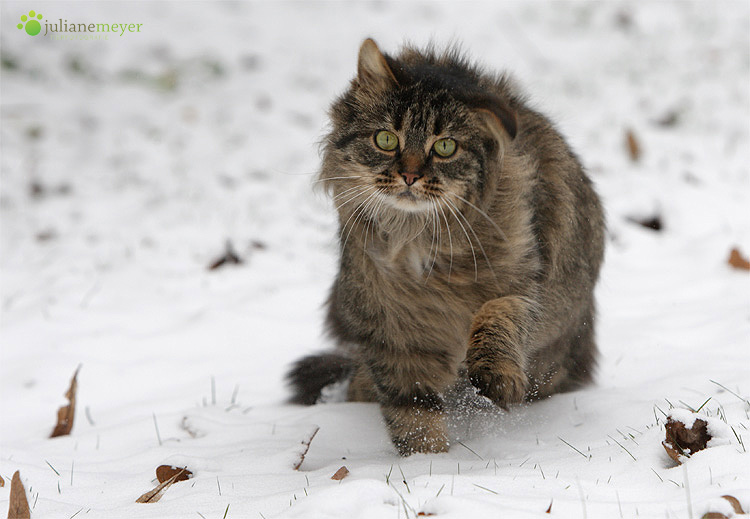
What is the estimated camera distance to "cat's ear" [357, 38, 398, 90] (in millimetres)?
2623

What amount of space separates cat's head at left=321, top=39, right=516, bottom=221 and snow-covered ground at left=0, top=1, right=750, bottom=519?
40 cm

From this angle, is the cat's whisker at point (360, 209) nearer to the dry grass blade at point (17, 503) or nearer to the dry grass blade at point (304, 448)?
the dry grass blade at point (304, 448)

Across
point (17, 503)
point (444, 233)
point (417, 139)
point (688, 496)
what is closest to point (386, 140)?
point (417, 139)

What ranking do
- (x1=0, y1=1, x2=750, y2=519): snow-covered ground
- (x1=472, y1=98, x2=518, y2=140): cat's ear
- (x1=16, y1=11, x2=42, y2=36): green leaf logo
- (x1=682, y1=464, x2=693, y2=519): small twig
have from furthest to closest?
1. (x1=16, y1=11, x2=42, y2=36): green leaf logo
2. (x1=472, y1=98, x2=518, y2=140): cat's ear
3. (x1=0, y1=1, x2=750, y2=519): snow-covered ground
4. (x1=682, y1=464, x2=693, y2=519): small twig

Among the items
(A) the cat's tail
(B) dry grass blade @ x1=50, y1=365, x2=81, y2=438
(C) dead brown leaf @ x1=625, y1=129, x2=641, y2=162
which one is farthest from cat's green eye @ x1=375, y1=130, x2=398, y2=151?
(C) dead brown leaf @ x1=625, y1=129, x2=641, y2=162

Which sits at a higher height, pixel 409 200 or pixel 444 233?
pixel 409 200

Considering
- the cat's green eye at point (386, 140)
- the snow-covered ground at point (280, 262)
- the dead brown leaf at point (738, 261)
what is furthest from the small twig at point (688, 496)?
the dead brown leaf at point (738, 261)

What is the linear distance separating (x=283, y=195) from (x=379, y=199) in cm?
433

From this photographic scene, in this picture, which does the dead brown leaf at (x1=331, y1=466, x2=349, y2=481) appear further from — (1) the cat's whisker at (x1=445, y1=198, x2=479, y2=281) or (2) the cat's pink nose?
(2) the cat's pink nose

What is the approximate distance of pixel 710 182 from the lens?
626 cm

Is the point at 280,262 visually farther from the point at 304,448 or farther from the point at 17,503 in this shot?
the point at 17,503

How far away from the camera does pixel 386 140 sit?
2.60 metres

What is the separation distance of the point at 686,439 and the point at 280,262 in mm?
3754

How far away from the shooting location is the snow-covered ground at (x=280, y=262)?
7.54ft
